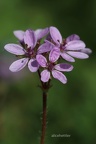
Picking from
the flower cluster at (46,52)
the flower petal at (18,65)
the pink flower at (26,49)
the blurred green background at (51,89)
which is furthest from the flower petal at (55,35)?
the blurred green background at (51,89)

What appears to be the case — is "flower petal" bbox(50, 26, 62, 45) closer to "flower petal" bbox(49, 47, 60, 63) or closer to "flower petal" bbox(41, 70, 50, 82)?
"flower petal" bbox(49, 47, 60, 63)

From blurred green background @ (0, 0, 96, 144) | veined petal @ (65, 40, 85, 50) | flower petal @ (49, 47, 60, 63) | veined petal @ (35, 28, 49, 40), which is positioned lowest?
flower petal @ (49, 47, 60, 63)

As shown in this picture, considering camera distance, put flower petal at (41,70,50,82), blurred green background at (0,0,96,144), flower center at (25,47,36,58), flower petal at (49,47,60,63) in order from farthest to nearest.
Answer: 1. blurred green background at (0,0,96,144)
2. flower center at (25,47,36,58)
3. flower petal at (49,47,60,63)
4. flower petal at (41,70,50,82)

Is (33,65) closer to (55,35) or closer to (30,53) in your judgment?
(30,53)

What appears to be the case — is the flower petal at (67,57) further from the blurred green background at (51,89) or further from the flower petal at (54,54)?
the blurred green background at (51,89)

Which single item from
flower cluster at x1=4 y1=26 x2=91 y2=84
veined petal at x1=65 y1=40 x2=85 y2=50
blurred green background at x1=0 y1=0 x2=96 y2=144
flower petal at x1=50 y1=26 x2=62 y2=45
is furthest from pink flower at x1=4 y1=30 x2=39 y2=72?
blurred green background at x1=0 y1=0 x2=96 y2=144

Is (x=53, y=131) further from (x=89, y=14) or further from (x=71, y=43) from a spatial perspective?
(x=89, y=14)

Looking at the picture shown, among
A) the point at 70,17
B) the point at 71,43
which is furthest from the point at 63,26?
the point at 71,43
